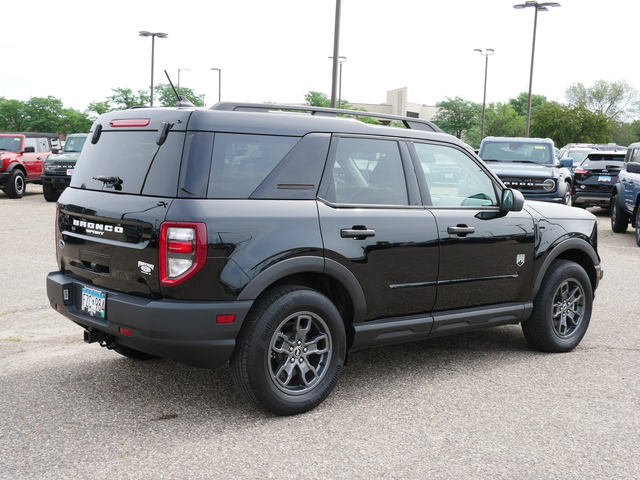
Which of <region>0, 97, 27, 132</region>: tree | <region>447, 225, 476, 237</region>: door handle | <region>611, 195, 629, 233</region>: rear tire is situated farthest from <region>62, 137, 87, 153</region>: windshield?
<region>0, 97, 27, 132</region>: tree

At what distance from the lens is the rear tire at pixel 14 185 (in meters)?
21.3

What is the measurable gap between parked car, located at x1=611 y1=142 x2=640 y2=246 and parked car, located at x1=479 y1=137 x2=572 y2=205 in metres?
1.03

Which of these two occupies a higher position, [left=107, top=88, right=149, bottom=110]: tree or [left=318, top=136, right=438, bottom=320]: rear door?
[left=107, top=88, right=149, bottom=110]: tree

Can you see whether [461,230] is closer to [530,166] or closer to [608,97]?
[530,166]

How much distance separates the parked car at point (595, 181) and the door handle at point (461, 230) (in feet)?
47.7

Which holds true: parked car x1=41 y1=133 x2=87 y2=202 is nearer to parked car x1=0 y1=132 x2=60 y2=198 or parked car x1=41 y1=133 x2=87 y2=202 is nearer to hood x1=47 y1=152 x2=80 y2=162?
hood x1=47 y1=152 x2=80 y2=162

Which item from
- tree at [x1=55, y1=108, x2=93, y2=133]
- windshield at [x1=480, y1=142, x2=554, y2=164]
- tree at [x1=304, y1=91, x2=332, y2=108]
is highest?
tree at [x1=304, y1=91, x2=332, y2=108]

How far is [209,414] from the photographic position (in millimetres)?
4270

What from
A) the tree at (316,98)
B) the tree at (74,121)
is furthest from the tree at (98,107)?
the tree at (316,98)

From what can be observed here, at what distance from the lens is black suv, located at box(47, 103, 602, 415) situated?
153 inches

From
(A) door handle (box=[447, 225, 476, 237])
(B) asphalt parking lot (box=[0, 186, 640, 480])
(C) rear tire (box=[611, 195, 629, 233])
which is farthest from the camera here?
(C) rear tire (box=[611, 195, 629, 233])

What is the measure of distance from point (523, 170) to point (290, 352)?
11.1 meters

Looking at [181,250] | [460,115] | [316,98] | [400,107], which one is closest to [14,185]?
[181,250]

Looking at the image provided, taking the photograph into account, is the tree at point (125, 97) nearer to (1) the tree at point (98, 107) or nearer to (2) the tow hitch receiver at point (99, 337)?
(1) the tree at point (98, 107)
